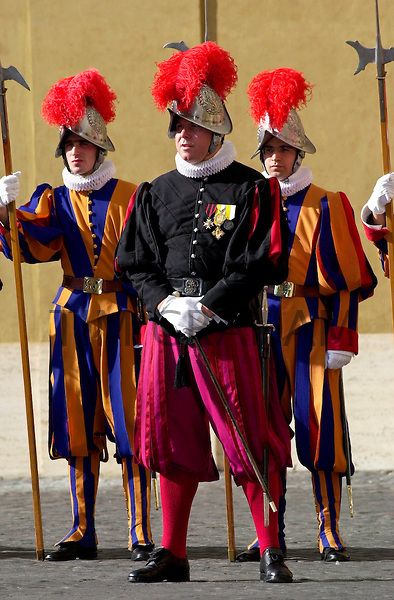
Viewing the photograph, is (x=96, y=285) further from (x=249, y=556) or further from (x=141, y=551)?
(x=249, y=556)

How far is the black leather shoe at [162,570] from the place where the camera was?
6.50 metres

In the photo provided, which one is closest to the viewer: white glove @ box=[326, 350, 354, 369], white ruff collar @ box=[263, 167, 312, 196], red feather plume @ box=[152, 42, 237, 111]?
red feather plume @ box=[152, 42, 237, 111]

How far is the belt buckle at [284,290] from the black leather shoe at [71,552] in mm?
1384

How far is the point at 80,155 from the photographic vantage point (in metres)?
7.45

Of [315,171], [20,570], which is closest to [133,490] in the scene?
[20,570]

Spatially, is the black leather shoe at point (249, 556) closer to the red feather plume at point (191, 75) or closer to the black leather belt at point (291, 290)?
the black leather belt at point (291, 290)

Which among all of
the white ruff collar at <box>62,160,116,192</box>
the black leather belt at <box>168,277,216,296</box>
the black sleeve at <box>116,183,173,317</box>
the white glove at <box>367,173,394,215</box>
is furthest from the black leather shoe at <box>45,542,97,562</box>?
the white glove at <box>367,173,394,215</box>

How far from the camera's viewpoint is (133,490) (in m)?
7.42

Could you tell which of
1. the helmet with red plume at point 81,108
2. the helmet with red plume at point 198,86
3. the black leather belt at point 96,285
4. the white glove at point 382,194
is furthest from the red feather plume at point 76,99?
the white glove at point 382,194

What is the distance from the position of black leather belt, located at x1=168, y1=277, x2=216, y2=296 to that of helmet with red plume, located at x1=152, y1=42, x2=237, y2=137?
598 millimetres

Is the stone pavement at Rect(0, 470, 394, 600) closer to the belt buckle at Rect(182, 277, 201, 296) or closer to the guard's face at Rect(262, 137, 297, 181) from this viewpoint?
the belt buckle at Rect(182, 277, 201, 296)

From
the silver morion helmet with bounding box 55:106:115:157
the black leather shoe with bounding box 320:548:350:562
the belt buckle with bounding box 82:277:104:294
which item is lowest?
the black leather shoe with bounding box 320:548:350:562

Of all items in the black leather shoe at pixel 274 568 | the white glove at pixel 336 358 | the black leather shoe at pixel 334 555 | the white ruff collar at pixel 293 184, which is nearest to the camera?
the black leather shoe at pixel 274 568

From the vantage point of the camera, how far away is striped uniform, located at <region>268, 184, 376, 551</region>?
283 inches
